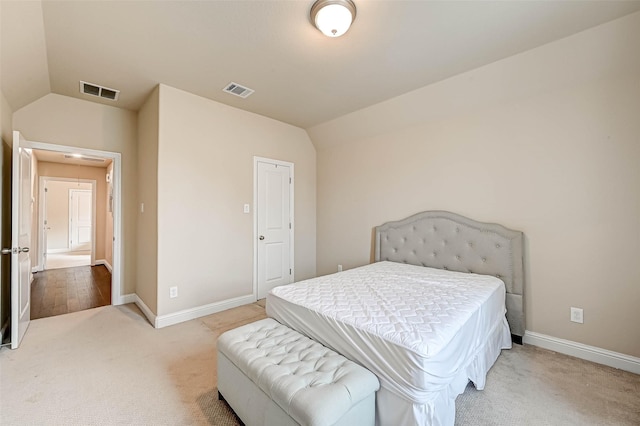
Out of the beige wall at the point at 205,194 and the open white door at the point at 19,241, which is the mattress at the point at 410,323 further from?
the open white door at the point at 19,241

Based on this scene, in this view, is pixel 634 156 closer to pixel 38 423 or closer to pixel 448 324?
pixel 448 324

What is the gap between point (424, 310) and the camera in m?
1.81

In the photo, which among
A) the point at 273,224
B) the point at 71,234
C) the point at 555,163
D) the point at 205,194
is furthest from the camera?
the point at 71,234

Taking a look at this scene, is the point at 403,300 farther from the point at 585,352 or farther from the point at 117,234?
the point at 117,234

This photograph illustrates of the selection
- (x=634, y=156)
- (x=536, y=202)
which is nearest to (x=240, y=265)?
(x=536, y=202)

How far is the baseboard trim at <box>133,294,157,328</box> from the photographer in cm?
311

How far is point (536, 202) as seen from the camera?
263 centimetres

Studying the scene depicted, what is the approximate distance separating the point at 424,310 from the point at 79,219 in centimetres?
1181

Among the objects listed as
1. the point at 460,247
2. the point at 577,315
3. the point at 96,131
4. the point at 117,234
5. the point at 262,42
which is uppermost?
the point at 262,42

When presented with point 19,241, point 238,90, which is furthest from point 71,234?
point 238,90

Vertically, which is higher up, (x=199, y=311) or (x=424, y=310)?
(x=424, y=310)

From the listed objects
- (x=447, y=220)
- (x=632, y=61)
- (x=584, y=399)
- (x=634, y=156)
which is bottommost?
(x=584, y=399)

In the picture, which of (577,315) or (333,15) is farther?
(577,315)

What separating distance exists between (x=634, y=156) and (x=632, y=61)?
0.74m
